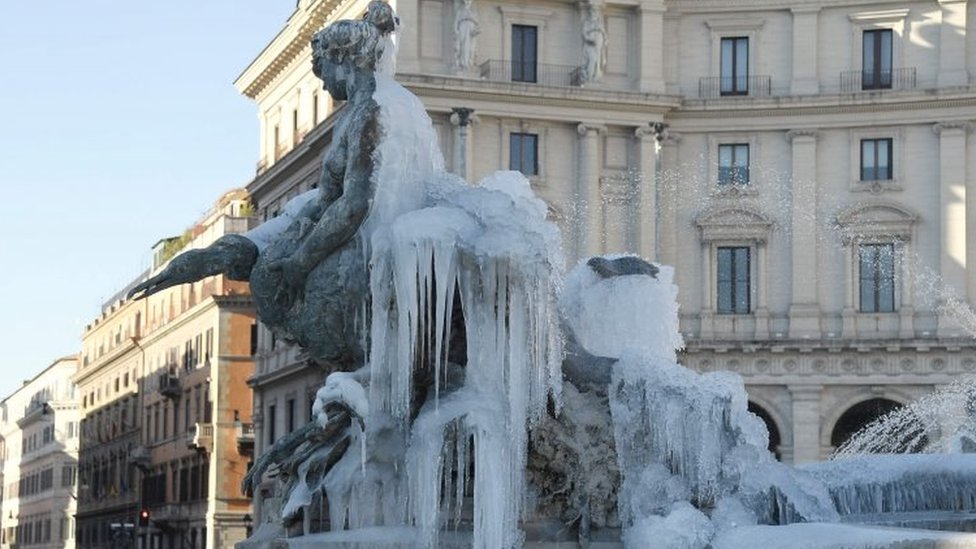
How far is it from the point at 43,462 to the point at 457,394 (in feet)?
403

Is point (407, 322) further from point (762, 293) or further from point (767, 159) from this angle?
point (767, 159)

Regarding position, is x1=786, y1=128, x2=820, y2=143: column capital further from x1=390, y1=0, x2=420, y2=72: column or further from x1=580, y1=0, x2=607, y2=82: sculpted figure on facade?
x1=390, y1=0, x2=420, y2=72: column

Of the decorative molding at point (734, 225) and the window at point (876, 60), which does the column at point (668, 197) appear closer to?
the decorative molding at point (734, 225)

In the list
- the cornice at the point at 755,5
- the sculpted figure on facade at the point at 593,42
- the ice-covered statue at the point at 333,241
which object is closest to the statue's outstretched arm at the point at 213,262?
the ice-covered statue at the point at 333,241

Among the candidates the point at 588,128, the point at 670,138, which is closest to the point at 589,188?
the point at 588,128

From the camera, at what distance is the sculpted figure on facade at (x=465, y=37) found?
5575 centimetres

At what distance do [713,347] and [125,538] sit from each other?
3257cm

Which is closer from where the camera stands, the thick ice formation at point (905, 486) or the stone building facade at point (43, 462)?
the thick ice formation at point (905, 486)

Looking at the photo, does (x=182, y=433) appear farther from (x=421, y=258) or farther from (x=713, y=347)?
(x=421, y=258)

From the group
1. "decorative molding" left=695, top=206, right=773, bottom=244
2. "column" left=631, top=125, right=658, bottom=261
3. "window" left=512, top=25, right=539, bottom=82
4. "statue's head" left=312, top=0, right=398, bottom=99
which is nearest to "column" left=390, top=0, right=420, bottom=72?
"window" left=512, top=25, right=539, bottom=82

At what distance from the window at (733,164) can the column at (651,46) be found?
2.64m

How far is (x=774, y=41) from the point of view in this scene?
57.7 m

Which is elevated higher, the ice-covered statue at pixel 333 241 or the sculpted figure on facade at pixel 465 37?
the sculpted figure on facade at pixel 465 37

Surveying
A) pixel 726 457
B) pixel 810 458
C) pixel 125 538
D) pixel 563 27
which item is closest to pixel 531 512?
pixel 726 457
